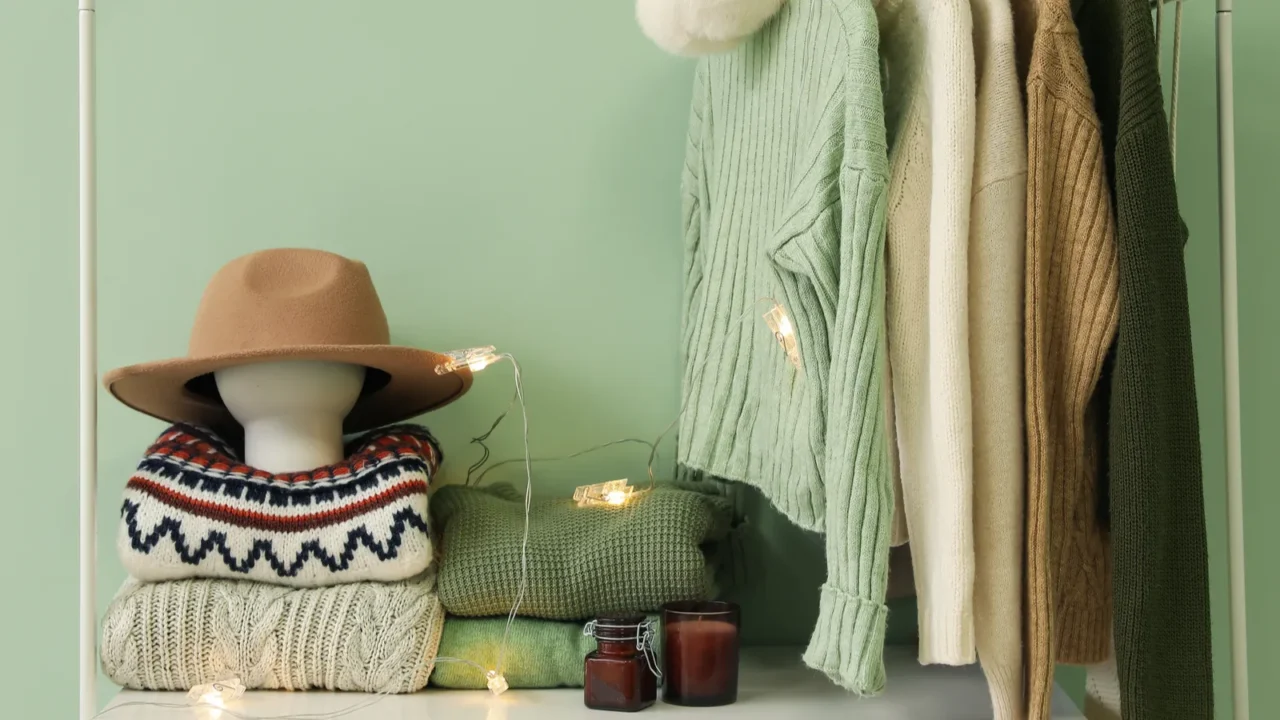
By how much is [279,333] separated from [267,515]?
194 mm

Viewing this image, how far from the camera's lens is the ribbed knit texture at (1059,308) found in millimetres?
958

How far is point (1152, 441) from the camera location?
36.4 inches

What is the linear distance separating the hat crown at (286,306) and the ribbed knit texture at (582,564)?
0.84ft

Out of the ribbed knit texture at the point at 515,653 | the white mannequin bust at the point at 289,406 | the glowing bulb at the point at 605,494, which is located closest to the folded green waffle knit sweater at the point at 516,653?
the ribbed knit texture at the point at 515,653

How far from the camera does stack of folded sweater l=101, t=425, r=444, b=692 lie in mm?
1085

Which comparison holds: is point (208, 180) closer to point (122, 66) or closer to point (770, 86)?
point (122, 66)

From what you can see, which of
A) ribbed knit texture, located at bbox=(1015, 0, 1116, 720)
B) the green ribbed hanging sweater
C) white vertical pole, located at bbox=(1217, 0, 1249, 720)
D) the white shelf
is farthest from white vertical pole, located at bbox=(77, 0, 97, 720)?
white vertical pole, located at bbox=(1217, 0, 1249, 720)

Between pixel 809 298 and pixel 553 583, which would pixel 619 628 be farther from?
pixel 809 298

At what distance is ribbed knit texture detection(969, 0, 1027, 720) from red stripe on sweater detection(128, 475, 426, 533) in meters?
0.58

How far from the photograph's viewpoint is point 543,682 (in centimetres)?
115

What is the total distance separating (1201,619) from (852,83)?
0.58m

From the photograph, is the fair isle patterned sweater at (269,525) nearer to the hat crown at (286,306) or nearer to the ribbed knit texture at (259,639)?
the ribbed knit texture at (259,639)

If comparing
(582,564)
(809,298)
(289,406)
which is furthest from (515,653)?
(809,298)

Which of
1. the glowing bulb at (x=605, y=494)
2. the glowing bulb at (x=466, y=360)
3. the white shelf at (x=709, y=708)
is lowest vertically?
the white shelf at (x=709, y=708)
